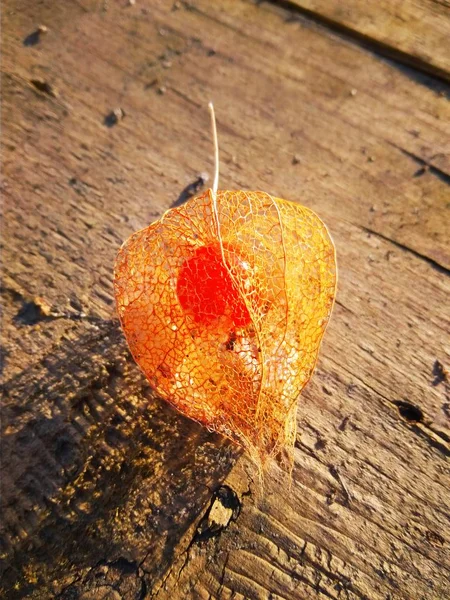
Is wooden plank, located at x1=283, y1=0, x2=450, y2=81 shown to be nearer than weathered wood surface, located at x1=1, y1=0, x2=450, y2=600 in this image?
No

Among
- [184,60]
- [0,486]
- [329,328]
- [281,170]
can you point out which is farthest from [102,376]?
[184,60]

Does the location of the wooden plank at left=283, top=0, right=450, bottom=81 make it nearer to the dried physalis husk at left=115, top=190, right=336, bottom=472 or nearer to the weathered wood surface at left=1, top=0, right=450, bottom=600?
the weathered wood surface at left=1, top=0, right=450, bottom=600

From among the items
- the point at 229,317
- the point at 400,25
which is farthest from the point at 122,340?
the point at 400,25

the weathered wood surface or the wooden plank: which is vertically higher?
the wooden plank

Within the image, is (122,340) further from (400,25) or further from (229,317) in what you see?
(400,25)

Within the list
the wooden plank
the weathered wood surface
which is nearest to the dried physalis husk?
the weathered wood surface
